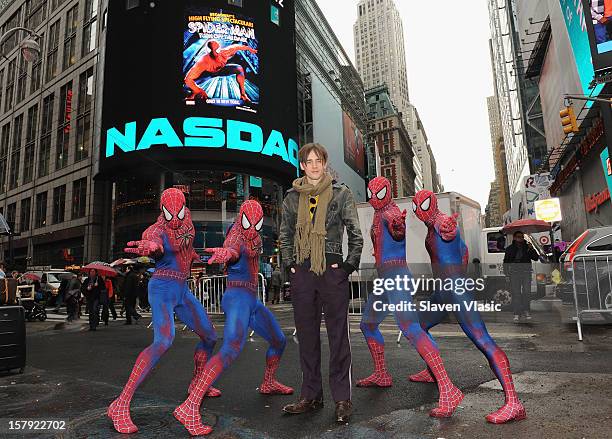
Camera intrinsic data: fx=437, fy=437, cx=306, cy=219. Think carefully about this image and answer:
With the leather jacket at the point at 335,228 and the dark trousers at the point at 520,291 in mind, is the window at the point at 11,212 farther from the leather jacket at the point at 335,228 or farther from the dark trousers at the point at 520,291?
the leather jacket at the point at 335,228

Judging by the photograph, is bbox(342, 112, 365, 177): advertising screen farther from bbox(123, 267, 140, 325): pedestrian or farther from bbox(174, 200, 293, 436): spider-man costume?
bbox(174, 200, 293, 436): spider-man costume

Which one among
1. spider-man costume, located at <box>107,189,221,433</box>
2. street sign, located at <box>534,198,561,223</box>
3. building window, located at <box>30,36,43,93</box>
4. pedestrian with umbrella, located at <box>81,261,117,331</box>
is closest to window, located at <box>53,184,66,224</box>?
building window, located at <box>30,36,43,93</box>

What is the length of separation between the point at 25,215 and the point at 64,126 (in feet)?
36.4

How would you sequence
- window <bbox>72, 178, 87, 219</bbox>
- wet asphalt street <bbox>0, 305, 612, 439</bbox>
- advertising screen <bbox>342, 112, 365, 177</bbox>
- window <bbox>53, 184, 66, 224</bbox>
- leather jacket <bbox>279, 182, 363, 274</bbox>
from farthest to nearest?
advertising screen <bbox>342, 112, 365, 177</bbox> → window <bbox>53, 184, 66, 224</bbox> → window <bbox>72, 178, 87, 219</bbox> → leather jacket <bbox>279, 182, 363, 274</bbox> → wet asphalt street <bbox>0, 305, 612, 439</bbox>

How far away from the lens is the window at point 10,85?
52.7 metres

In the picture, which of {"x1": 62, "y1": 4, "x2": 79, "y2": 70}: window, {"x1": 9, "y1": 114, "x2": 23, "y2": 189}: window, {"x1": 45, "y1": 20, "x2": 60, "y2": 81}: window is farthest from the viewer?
{"x1": 9, "y1": 114, "x2": 23, "y2": 189}: window

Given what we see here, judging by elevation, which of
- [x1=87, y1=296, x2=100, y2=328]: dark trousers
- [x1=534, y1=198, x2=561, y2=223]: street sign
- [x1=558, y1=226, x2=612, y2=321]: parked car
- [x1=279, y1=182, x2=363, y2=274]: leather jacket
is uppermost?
[x1=534, y1=198, x2=561, y2=223]: street sign

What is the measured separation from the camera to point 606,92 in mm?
17438

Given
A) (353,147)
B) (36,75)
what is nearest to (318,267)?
(353,147)

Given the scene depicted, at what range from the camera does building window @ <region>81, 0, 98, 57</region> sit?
40.4m

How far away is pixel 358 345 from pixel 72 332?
28.8 ft

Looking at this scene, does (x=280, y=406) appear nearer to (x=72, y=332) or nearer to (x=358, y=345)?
(x=358, y=345)

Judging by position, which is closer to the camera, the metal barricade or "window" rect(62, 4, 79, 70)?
the metal barricade

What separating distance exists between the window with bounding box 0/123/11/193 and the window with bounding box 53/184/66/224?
13803 millimetres
